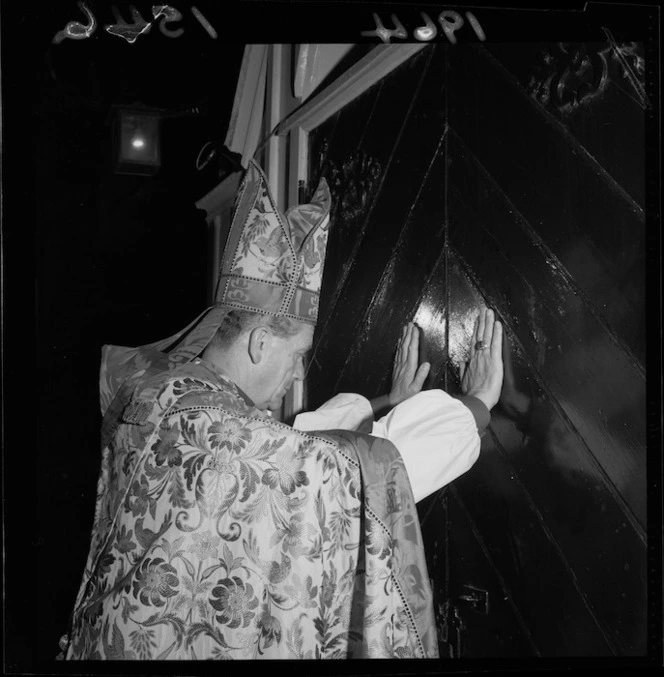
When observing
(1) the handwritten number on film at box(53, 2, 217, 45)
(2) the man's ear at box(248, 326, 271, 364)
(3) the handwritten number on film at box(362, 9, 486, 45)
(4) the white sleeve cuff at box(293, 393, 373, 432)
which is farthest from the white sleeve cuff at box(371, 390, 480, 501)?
(1) the handwritten number on film at box(53, 2, 217, 45)

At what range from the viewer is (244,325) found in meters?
1.95

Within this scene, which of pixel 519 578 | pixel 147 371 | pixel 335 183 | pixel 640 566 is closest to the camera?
pixel 640 566

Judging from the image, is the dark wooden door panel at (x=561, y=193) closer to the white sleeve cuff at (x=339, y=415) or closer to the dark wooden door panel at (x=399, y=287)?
the dark wooden door panel at (x=399, y=287)

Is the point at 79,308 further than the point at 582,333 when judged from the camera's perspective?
Yes

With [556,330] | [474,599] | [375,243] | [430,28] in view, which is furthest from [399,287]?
[474,599]

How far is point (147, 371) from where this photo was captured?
1936 millimetres

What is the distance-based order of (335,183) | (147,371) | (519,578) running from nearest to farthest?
(519,578) < (147,371) < (335,183)

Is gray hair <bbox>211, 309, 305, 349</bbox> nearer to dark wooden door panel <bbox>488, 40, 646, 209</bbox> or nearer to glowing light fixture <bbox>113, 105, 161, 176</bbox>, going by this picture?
glowing light fixture <bbox>113, 105, 161, 176</bbox>

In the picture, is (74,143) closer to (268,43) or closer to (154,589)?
(268,43)

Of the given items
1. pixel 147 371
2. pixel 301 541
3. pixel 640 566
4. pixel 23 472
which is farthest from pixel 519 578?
pixel 23 472

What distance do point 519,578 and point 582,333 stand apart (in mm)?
459

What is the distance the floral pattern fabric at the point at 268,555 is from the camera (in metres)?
1.75

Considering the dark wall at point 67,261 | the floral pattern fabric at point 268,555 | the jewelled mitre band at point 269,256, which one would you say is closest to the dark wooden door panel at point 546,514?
the floral pattern fabric at point 268,555

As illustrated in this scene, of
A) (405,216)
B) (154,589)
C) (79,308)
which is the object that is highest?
(405,216)
